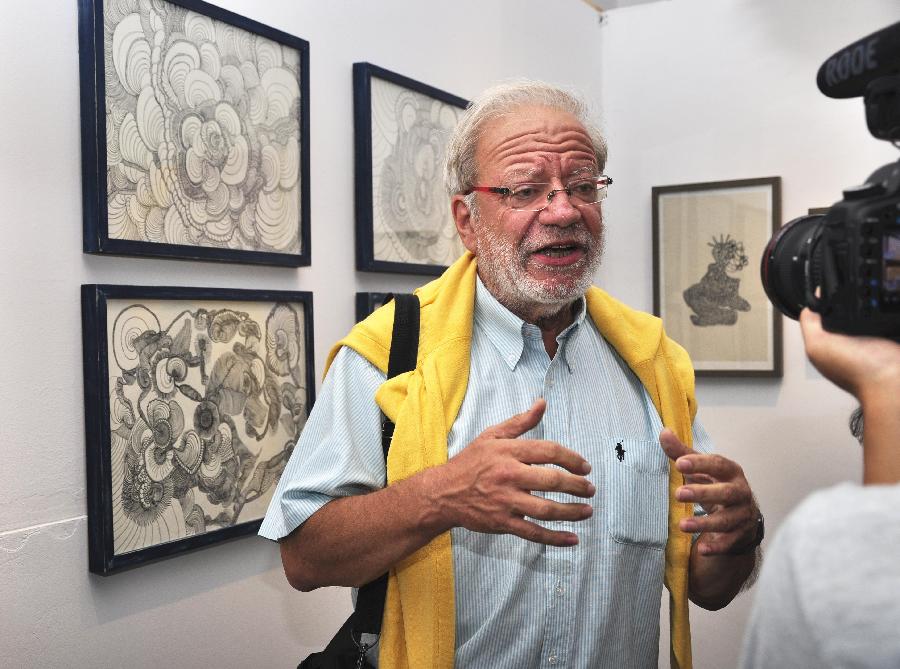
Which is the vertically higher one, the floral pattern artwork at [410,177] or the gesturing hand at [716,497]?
the floral pattern artwork at [410,177]

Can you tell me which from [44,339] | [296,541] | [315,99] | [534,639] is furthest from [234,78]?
[534,639]

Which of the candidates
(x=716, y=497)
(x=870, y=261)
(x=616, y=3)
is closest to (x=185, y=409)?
(x=716, y=497)

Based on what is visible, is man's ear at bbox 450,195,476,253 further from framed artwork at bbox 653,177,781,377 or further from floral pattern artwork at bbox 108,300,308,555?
framed artwork at bbox 653,177,781,377

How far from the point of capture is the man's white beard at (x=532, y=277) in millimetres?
1482

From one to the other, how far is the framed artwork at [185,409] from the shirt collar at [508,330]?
1.89ft

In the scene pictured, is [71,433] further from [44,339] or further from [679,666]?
[679,666]

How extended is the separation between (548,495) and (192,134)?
3.26ft

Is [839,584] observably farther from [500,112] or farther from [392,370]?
[500,112]

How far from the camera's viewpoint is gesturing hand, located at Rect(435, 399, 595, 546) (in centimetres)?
108

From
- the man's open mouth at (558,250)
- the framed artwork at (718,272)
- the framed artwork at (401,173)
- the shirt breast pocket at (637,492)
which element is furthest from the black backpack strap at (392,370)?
the framed artwork at (718,272)

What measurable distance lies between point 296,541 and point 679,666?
69 centimetres

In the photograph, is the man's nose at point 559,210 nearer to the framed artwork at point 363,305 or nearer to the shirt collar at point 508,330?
the shirt collar at point 508,330

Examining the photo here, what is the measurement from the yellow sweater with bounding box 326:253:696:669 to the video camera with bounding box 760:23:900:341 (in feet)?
2.27

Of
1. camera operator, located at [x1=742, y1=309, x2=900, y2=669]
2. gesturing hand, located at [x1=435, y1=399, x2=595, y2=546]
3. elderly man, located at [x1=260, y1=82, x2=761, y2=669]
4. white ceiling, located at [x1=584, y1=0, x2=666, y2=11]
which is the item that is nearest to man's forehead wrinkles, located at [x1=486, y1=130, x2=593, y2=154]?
elderly man, located at [x1=260, y1=82, x2=761, y2=669]
